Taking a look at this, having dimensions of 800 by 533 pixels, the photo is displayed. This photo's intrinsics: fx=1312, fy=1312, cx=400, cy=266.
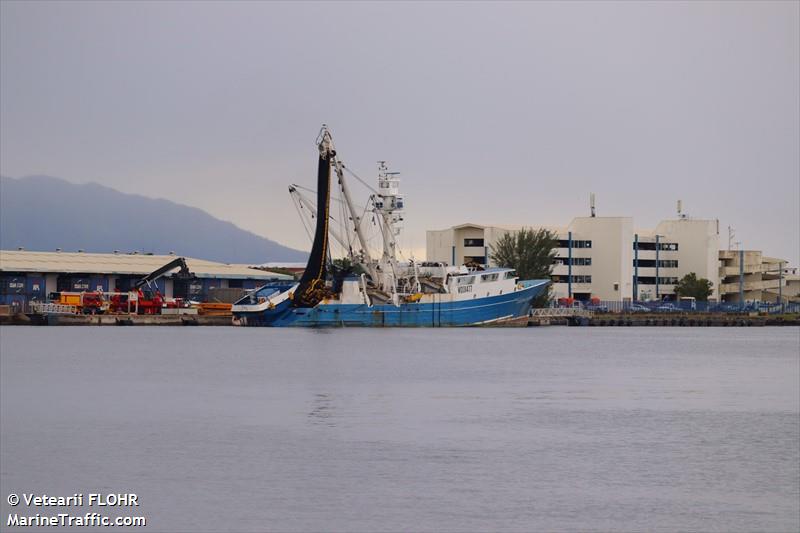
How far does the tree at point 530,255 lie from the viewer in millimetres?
112875

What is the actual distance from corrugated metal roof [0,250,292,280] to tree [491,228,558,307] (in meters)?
20.4

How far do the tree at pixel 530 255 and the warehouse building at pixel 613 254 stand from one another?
222 inches

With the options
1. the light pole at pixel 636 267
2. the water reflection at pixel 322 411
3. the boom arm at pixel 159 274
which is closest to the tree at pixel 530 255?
the light pole at pixel 636 267

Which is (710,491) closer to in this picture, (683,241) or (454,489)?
(454,489)

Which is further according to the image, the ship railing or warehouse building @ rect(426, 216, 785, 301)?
warehouse building @ rect(426, 216, 785, 301)

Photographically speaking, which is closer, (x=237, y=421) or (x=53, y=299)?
(x=237, y=421)

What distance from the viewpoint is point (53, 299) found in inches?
3979

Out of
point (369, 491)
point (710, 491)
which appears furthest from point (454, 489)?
point (710, 491)

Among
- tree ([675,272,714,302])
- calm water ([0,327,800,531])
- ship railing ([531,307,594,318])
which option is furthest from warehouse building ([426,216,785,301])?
calm water ([0,327,800,531])

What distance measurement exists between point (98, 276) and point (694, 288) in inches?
2174

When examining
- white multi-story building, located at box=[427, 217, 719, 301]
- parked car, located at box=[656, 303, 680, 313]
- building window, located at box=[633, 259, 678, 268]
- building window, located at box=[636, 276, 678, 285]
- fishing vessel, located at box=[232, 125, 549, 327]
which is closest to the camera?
fishing vessel, located at box=[232, 125, 549, 327]

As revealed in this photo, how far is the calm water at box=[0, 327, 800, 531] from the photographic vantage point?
79.5ft

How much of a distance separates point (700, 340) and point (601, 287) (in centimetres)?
3423

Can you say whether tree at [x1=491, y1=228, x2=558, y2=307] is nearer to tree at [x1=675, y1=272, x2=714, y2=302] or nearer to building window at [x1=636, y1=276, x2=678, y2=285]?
building window at [x1=636, y1=276, x2=678, y2=285]
